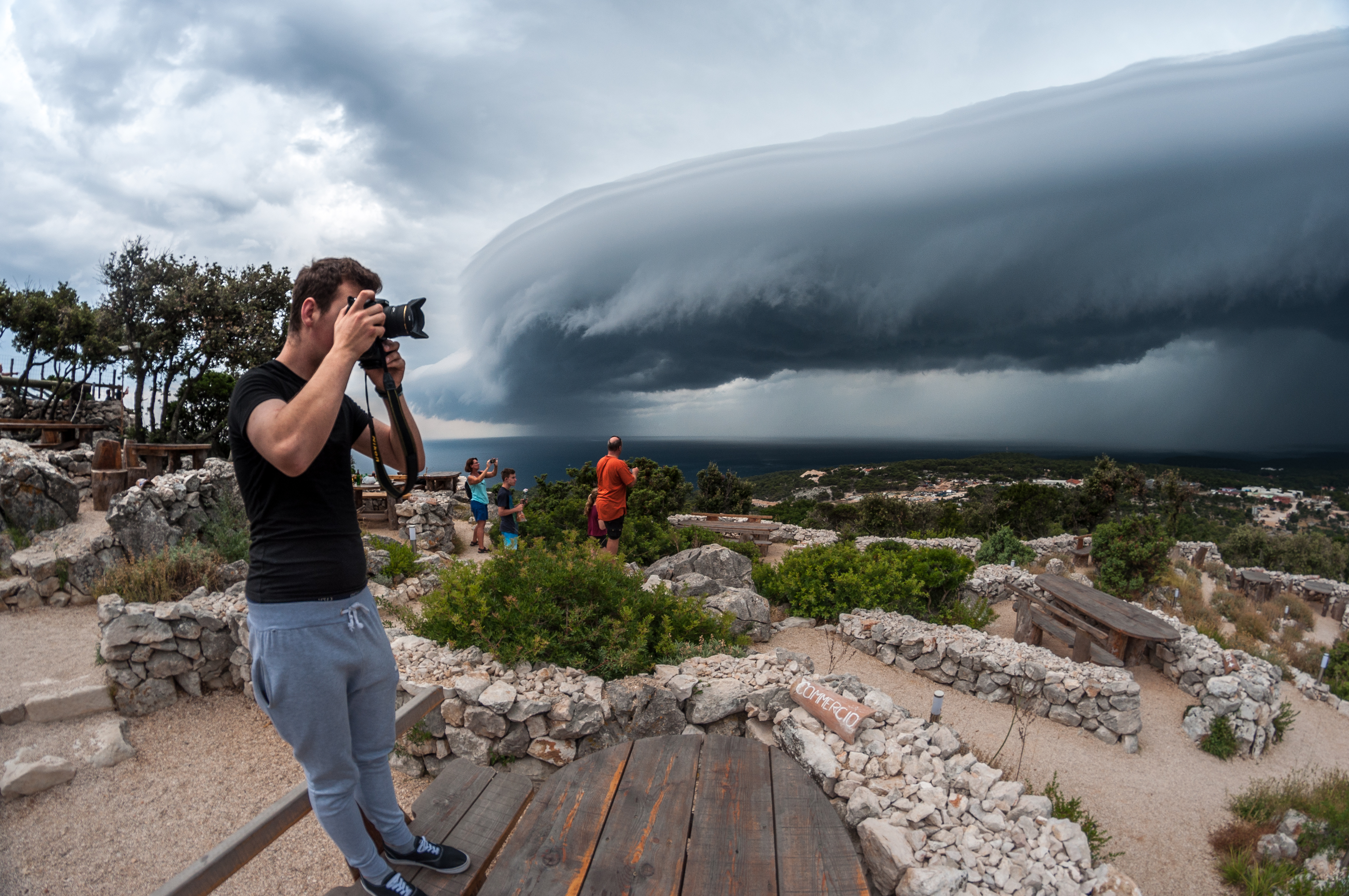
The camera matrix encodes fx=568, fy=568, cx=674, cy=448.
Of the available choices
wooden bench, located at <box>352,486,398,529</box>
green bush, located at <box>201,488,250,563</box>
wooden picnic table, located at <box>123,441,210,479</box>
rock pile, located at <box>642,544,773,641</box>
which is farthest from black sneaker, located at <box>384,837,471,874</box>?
wooden bench, located at <box>352,486,398,529</box>

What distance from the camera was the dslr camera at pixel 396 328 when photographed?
1.78 metres

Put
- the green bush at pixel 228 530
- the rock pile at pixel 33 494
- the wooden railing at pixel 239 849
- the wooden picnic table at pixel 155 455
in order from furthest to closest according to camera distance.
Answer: the wooden picnic table at pixel 155 455, the rock pile at pixel 33 494, the green bush at pixel 228 530, the wooden railing at pixel 239 849

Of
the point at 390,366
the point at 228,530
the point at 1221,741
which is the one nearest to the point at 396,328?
the point at 390,366

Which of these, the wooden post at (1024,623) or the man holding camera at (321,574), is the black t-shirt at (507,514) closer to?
the wooden post at (1024,623)

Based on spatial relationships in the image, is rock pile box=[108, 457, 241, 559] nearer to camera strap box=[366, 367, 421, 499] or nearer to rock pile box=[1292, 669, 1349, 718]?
camera strap box=[366, 367, 421, 499]

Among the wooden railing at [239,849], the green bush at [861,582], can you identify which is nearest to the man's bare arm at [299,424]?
the wooden railing at [239,849]

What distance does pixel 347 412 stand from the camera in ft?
6.25

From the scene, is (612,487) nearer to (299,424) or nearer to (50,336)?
(299,424)

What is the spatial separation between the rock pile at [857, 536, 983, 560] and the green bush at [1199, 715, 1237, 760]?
6.73m

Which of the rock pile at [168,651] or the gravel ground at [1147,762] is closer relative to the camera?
the gravel ground at [1147,762]

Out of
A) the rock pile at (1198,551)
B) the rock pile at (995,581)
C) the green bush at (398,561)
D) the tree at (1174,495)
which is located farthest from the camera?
the tree at (1174,495)

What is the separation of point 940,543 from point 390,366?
14.2m

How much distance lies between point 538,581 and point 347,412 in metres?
2.71

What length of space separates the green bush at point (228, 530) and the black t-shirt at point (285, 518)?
20.6 feet
